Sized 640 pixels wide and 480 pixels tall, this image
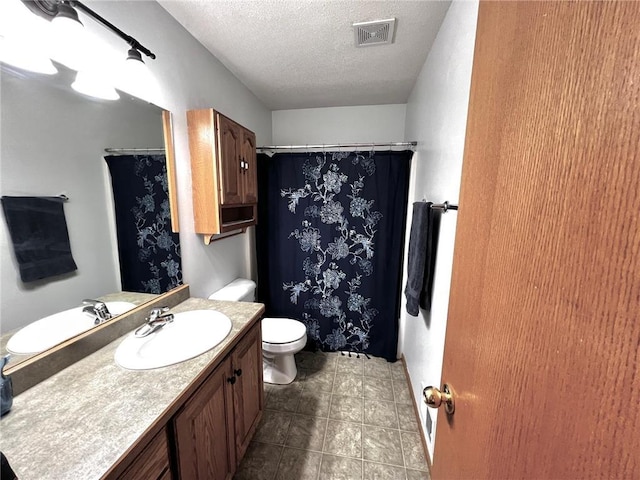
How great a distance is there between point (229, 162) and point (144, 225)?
603 millimetres

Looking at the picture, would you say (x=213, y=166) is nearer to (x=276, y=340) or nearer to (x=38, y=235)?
(x=38, y=235)

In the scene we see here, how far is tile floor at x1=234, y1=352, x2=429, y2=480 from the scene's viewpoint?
139 centimetres

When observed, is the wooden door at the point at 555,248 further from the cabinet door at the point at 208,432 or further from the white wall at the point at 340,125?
the white wall at the point at 340,125

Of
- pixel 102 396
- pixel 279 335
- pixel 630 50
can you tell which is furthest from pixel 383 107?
pixel 102 396

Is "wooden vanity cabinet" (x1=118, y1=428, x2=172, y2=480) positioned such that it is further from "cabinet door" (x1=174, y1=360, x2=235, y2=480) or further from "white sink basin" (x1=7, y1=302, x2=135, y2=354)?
"white sink basin" (x1=7, y1=302, x2=135, y2=354)

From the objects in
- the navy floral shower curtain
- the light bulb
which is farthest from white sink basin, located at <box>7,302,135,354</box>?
the navy floral shower curtain

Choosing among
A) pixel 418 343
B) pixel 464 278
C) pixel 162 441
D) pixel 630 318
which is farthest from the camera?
pixel 418 343

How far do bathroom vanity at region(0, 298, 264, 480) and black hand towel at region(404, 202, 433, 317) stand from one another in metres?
1.00

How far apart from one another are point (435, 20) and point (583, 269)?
5.44 ft

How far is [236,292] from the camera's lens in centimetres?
191

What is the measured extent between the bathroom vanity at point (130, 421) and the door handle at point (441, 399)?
→ 76cm

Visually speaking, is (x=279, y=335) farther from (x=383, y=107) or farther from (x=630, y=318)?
(x=383, y=107)

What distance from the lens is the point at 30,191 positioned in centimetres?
84

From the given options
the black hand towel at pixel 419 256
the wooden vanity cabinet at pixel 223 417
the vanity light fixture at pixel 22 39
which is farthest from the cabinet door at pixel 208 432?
the vanity light fixture at pixel 22 39
